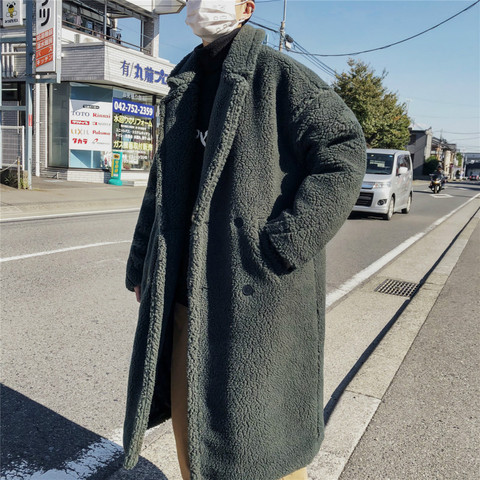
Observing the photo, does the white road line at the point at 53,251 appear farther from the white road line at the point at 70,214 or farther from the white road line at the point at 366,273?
the white road line at the point at 366,273

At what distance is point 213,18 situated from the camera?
166 centimetres

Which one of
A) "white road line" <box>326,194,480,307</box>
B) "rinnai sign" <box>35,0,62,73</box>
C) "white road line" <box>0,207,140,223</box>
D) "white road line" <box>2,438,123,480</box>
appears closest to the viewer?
"white road line" <box>2,438,123,480</box>

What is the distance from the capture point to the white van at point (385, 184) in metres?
12.9

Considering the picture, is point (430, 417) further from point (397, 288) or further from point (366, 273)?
point (366, 273)

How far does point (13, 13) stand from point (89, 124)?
4.91 m

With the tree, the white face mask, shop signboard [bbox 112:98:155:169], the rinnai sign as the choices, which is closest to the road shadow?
the white face mask

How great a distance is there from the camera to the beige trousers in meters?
1.65

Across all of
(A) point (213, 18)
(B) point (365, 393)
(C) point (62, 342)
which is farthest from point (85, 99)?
(A) point (213, 18)

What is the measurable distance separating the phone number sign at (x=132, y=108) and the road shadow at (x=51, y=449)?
17.1 meters

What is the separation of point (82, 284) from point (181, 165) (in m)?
4.08

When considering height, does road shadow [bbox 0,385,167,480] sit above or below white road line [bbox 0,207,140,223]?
below

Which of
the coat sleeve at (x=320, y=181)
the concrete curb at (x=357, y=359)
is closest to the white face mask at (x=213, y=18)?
the coat sleeve at (x=320, y=181)

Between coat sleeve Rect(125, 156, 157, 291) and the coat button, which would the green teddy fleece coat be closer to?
the coat button

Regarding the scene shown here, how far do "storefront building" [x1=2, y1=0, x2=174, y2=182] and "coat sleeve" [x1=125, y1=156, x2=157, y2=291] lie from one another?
1657cm
